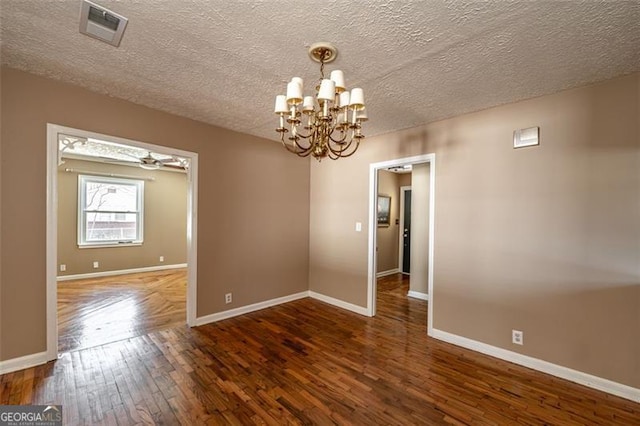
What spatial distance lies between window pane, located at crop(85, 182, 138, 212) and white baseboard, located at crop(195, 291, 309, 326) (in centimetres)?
435

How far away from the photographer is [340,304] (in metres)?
4.32

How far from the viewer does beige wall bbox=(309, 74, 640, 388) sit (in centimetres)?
224

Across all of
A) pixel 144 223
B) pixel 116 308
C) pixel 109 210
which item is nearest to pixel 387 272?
pixel 116 308

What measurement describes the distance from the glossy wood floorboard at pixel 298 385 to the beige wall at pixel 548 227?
1.29ft

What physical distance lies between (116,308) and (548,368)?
5319 mm

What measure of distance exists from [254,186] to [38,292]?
2.50 metres

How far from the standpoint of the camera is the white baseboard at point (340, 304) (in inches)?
159

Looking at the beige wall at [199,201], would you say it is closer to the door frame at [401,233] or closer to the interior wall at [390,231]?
the interior wall at [390,231]

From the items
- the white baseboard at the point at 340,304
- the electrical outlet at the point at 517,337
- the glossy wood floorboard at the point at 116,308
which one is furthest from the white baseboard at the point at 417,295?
the glossy wood floorboard at the point at 116,308

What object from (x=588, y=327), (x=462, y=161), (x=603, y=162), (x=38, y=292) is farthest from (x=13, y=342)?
(x=603, y=162)

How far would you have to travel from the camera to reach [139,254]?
6.60 metres

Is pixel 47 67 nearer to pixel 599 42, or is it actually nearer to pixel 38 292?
pixel 38 292

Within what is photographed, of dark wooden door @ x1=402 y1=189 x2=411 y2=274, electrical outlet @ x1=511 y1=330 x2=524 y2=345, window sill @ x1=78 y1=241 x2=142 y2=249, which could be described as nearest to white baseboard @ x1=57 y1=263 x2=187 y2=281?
window sill @ x1=78 y1=241 x2=142 y2=249

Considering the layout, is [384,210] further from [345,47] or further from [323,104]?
[323,104]
